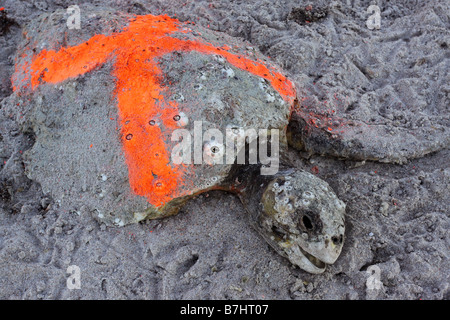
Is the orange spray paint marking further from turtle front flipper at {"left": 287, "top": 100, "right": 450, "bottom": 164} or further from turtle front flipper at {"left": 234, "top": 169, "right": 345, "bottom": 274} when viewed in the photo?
turtle front flipper at {"left": 234, "top": 169, "right": 345, "bottom": 274}

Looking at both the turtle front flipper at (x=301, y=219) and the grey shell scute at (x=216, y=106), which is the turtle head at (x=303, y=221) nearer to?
the turtle front flipper at (x=301, y=219)

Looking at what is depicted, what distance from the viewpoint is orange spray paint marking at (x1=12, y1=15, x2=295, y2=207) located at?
2.41 metres

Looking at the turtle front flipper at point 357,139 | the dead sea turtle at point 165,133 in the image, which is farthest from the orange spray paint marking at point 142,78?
the turtle front flipper at point 357,139

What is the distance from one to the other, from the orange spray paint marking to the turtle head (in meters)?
0.59

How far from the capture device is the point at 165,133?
241cm

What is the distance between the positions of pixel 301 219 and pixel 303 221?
25mm

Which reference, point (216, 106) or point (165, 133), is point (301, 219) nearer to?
point (216, 106)

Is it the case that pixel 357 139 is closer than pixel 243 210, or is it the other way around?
pixel 243 210

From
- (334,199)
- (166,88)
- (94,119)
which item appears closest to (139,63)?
(166,88)

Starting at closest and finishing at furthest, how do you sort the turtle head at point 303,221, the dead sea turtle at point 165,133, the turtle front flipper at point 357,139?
the turtle head at point 303,221
the dead sea turtle at point 165,133
the turtle front flipper at point 357,139

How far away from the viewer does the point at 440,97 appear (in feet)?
10.2

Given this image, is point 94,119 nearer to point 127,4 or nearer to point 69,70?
point 69,70

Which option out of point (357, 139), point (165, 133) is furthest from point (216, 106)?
point (357, 139)

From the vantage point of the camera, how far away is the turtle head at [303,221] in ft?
7.18
